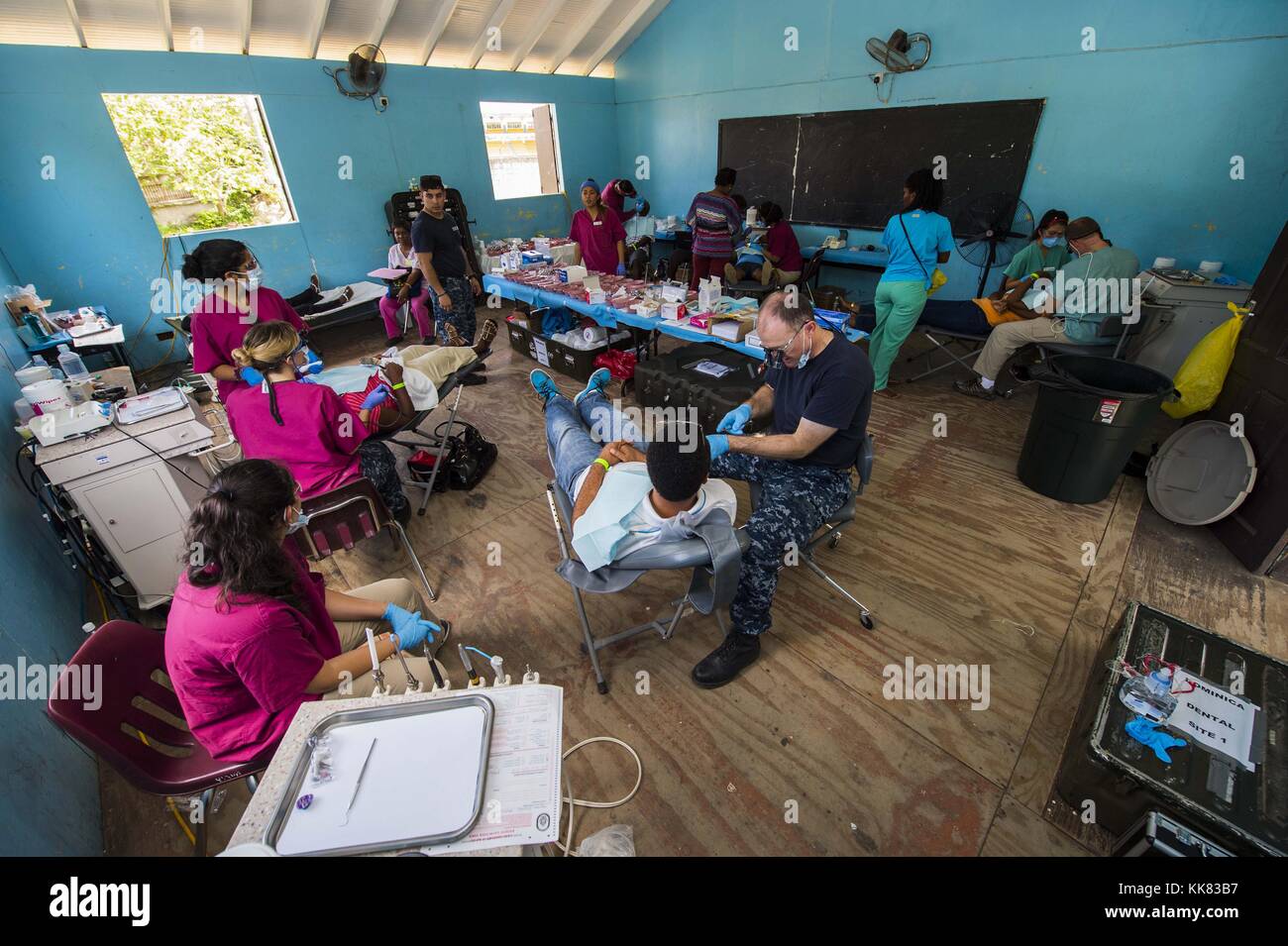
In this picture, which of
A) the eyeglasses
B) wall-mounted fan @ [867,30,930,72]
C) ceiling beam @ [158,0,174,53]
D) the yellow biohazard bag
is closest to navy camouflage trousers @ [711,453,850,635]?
the eyeglasses

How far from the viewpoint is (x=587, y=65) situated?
8320 mm

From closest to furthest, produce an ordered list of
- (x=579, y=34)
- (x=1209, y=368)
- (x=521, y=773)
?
(x=521, y=773), (x=1209, y=368), (x=579, y=34)

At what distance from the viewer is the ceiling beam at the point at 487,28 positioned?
6.39m

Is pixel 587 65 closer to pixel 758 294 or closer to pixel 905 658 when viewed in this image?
pixel 758 294

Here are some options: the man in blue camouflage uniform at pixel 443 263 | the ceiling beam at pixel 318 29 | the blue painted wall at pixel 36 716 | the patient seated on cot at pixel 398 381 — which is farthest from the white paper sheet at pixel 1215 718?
the ceiling beam at pixel 318 29

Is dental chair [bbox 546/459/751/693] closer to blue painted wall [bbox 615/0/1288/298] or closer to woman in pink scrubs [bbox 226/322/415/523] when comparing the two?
woman in pink scrubs [bbox 226/322/415/523]

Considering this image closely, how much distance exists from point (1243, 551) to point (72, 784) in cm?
533

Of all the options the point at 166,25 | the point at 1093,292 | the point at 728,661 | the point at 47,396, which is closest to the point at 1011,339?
the point at 1093,292

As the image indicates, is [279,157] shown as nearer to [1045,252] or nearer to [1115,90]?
[1045,252]

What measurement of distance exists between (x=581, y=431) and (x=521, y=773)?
5.65 feet

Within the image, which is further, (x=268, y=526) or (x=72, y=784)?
(x=72, y=784)

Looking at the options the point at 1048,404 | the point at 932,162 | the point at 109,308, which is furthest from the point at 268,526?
the point at 932,162

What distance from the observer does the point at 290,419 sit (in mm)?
2344

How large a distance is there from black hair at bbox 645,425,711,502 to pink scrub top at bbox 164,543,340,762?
114 centimetres
